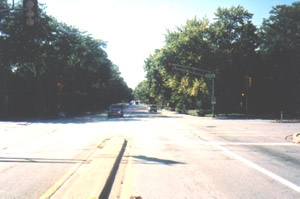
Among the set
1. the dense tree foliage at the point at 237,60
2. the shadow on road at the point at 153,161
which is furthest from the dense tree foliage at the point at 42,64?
the shadow on road at the point at 153,161

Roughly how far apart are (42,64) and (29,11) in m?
→ 35.1

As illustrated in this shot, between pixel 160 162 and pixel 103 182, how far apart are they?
311 cm

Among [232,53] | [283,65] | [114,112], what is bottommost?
[114,112]

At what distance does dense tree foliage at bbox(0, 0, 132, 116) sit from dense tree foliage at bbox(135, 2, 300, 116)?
13.7 m

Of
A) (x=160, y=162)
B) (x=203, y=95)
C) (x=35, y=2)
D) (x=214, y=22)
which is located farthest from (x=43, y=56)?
(x=160, y=162)

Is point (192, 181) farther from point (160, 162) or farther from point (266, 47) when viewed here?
point (266, 47)

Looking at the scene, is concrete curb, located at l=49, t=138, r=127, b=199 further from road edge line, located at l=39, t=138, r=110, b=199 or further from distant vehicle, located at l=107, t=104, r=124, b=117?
distant vehicle, located at l=107, t=104, r=124, b=117

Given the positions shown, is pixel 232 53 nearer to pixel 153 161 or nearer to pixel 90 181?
pixel 153 161

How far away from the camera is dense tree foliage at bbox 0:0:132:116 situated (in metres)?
37.2

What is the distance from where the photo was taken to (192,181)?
22.3 feet

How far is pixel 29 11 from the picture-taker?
1017 cm

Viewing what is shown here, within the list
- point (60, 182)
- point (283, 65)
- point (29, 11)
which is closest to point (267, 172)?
point (60, 182)

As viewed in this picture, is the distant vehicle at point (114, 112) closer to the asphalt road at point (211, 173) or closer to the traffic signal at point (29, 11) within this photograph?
the asphalt road at point (211, 173)

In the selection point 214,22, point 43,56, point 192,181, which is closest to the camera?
point 192,181
